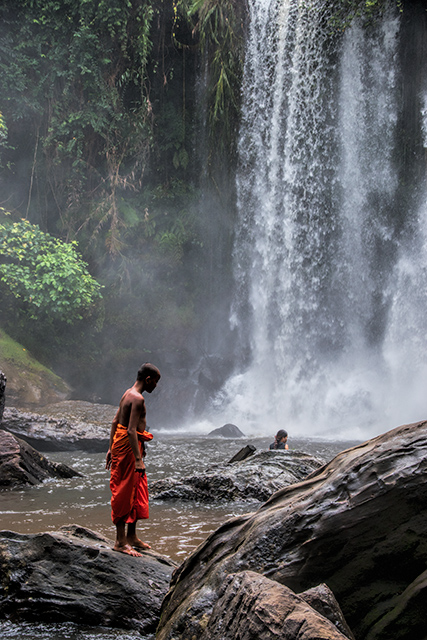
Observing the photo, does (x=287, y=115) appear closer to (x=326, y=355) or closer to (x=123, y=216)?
(x=123, y=216)

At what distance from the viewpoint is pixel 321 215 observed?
55.6 feet

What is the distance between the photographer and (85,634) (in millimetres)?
3068

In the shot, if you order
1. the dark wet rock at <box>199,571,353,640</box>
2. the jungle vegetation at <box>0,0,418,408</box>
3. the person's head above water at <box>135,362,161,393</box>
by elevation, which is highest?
the jungle vegetation at <box>0,0,418,408</box>

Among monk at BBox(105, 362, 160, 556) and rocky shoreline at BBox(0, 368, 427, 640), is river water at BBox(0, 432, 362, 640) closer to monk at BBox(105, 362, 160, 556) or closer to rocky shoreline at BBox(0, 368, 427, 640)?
rocky shoreline at BBox(0, 368, 427, 640)

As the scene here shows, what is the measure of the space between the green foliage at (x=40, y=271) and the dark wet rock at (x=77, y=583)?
1167 cm

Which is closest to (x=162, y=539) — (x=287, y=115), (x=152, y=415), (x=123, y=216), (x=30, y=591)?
(x=30, y=591)

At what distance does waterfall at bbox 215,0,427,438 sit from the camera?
16328 mm

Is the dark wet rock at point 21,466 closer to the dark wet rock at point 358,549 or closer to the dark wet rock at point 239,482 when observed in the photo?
the dark wet rock at point 239,482

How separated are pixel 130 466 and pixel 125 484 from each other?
0.43 ft

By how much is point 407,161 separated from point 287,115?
4.11m

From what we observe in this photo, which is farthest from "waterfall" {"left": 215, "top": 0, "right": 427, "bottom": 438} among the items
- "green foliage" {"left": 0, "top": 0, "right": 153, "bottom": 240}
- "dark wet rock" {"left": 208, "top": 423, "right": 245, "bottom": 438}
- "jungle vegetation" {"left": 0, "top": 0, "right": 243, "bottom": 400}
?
"green foliage" {"left": 0, "top": 0, "right": 153, "bottom": 240}

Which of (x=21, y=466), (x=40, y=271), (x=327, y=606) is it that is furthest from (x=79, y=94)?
(x=327, y=606)

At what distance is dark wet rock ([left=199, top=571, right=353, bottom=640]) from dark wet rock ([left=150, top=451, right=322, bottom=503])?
4169 millimetres

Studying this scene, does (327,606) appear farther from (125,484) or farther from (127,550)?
(125,484)
